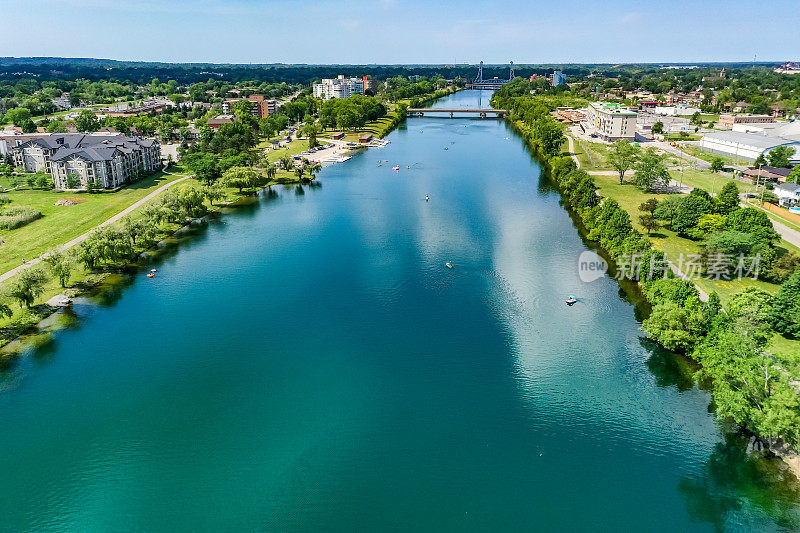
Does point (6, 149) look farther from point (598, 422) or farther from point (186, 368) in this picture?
point (598, 422)

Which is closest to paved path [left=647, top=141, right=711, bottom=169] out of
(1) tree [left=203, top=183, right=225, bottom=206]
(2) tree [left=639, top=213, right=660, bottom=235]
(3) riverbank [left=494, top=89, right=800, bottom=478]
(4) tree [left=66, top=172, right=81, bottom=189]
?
(2) tree [left=639, top=213, right=660, bottom=235]

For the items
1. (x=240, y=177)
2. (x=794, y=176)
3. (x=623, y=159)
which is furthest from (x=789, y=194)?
(x=240, y=177)

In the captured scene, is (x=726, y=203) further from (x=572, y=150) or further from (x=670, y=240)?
(x=572, y=150)

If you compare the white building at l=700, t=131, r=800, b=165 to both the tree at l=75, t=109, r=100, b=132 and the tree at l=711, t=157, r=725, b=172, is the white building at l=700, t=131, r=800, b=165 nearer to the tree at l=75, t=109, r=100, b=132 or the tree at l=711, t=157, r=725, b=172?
the tree at l=711, t=157, r=725, b=172

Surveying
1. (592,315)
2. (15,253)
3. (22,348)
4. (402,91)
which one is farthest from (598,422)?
(402,91)

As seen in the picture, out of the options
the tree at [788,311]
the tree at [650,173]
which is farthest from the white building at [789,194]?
the tree at [788,311]

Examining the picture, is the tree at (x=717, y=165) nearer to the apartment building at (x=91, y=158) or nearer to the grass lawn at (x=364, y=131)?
the grass lawn at (x=364, y=131)
